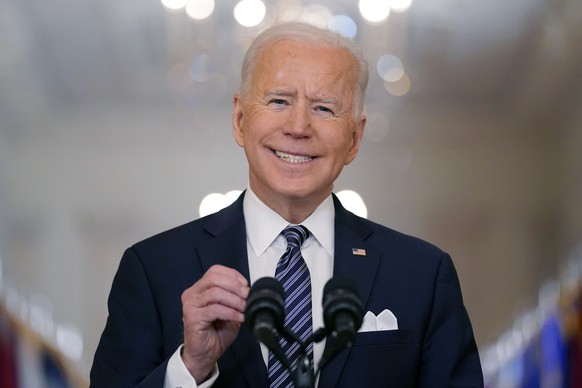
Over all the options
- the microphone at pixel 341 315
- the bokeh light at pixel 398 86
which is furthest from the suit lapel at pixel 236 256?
the bokeh light at pixel 398 86

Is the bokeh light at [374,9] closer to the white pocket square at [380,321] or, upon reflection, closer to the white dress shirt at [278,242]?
the white dress shirt at [278,242]

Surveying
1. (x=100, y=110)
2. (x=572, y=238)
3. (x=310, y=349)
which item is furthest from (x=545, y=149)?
(x=310, y=349)

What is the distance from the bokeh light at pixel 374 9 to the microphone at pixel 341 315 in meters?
2.49

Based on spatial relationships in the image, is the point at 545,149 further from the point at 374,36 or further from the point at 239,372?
the point at 239,372

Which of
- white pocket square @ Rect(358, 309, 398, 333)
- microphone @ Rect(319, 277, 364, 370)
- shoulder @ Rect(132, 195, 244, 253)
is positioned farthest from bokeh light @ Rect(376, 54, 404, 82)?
microphone @ Rect(319, 277, 364, 370)

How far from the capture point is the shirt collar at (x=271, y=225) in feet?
7.87

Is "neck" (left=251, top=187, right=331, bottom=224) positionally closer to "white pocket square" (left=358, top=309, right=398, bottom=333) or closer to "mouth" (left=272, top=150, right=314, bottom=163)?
"mouth" (left=272, top=150, right=314, bottom=163)

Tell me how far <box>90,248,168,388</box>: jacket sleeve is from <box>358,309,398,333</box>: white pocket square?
1.33 feet

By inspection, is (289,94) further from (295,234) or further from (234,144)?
(234,144)

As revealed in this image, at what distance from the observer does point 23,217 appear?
4008 millimetres

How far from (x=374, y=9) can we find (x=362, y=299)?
198 centimetres

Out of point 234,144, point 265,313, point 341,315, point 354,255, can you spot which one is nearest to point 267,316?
point 265,313

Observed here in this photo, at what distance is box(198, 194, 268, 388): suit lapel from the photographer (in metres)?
2.23

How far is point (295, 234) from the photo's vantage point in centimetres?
240
